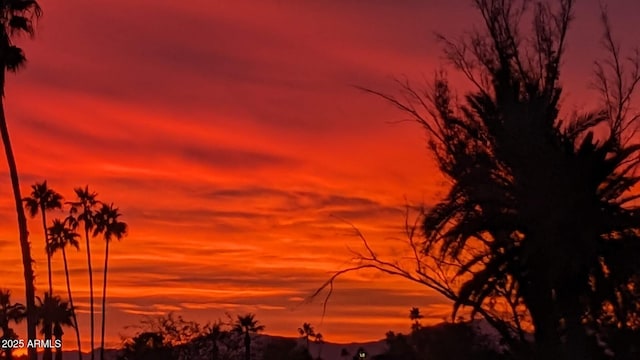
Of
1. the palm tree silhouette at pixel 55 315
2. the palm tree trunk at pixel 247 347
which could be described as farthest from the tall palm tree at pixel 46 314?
the palm tree trunk at pixel 247 347

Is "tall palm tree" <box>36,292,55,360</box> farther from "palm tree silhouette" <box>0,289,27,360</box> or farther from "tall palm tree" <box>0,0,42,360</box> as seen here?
"tall palm tree" <box>0,0,42,360</box>

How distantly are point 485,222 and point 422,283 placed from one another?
2.81m

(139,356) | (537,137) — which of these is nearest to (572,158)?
(537,137)

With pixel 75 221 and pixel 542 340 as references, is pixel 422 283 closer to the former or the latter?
pixel 542 340

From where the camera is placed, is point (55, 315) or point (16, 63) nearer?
point (16, 63)

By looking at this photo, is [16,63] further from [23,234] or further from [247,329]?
[247,329]

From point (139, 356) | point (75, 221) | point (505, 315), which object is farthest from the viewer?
point (75, 221)

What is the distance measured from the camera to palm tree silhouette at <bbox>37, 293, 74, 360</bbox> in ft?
267

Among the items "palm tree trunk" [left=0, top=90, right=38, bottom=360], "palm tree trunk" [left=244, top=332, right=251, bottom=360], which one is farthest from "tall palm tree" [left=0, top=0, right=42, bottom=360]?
"palm tree trunk" [left=244, top=332, right=251, bottom=360]

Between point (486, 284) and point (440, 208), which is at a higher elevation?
point (440, 208)

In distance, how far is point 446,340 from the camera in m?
51.9

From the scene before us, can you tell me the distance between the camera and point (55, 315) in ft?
270

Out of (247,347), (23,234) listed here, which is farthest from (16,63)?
(247,347)

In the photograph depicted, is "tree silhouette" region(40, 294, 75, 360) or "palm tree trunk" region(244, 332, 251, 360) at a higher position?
"tree silhouette" region(40, 294, 75, 360)
